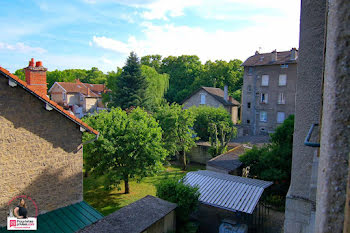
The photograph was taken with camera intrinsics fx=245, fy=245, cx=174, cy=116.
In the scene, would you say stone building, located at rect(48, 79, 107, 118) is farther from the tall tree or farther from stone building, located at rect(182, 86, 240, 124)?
stone building, located at rect(182, 86, 240, 124)

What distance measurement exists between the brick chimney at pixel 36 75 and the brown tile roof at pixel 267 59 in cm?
2794

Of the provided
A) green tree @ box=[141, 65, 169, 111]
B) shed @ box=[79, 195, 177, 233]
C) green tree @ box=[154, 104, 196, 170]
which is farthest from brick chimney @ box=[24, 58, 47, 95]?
green tree @ box=[141, 65, 169, 111]

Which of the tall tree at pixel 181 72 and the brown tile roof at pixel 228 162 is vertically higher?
the tall tree at pixel 181 72

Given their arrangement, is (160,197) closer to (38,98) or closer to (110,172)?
(110,172)

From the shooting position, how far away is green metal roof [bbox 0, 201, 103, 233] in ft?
25.8

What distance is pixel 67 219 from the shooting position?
843cm

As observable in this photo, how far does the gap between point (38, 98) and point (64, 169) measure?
275cm

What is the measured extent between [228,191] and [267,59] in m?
25.9

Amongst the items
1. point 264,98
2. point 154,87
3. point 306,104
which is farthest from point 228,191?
point 154,87

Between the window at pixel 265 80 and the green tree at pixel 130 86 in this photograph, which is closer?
the window at pixel 265 80

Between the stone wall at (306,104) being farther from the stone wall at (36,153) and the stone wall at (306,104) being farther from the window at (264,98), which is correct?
the window at (264,98)

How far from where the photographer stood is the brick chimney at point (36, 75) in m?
9.12

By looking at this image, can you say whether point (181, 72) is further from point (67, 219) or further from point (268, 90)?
point (67, 219)

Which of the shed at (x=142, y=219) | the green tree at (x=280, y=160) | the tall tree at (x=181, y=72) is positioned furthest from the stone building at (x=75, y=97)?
the shed at (x=142, y=219)
